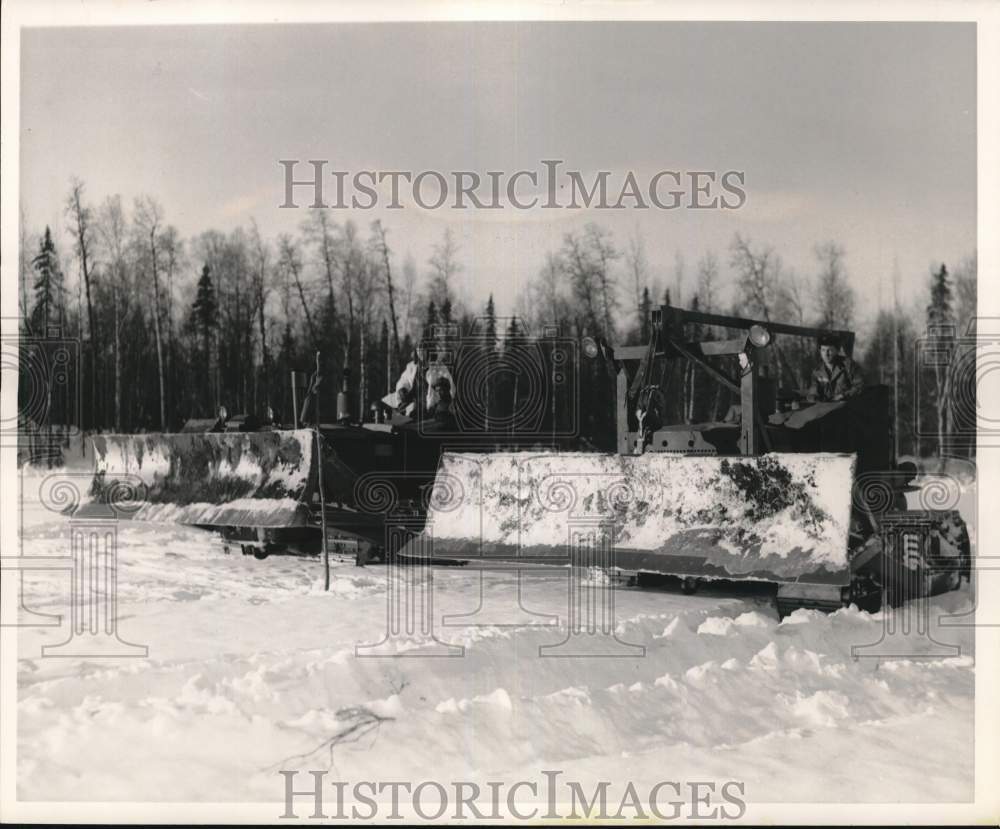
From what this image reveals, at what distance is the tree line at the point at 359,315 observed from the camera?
6.43m

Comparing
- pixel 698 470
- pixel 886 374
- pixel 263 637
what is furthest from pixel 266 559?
pixel 886 374

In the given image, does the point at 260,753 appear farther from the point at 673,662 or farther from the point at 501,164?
the point at 501,164

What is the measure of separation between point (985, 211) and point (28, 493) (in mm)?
5506

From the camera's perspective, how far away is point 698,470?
5164mm

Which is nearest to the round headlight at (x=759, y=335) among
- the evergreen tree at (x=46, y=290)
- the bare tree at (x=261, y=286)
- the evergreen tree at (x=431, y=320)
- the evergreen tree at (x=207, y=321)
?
the evergreen tree at (x=431, y=320)

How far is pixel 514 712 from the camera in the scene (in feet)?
14.4

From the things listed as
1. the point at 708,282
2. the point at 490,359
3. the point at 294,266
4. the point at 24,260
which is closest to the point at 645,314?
the point at 708,282

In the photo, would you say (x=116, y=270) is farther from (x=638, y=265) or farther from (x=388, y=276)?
(x=638, y=265)

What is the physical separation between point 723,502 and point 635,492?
1.67 feet

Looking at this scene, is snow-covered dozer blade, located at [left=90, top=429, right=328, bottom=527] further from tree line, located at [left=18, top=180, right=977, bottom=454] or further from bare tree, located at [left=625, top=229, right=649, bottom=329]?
bare tree, located at [left=625, top=229, right=649, bottom=329]

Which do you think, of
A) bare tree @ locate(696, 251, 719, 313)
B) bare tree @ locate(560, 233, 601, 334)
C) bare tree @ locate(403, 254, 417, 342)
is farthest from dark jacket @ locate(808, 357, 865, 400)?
bare tree @ locate(403, 254, 417, 342)

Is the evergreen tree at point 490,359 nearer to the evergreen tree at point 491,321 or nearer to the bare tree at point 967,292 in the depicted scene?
the evergreen tree at point 491,321
